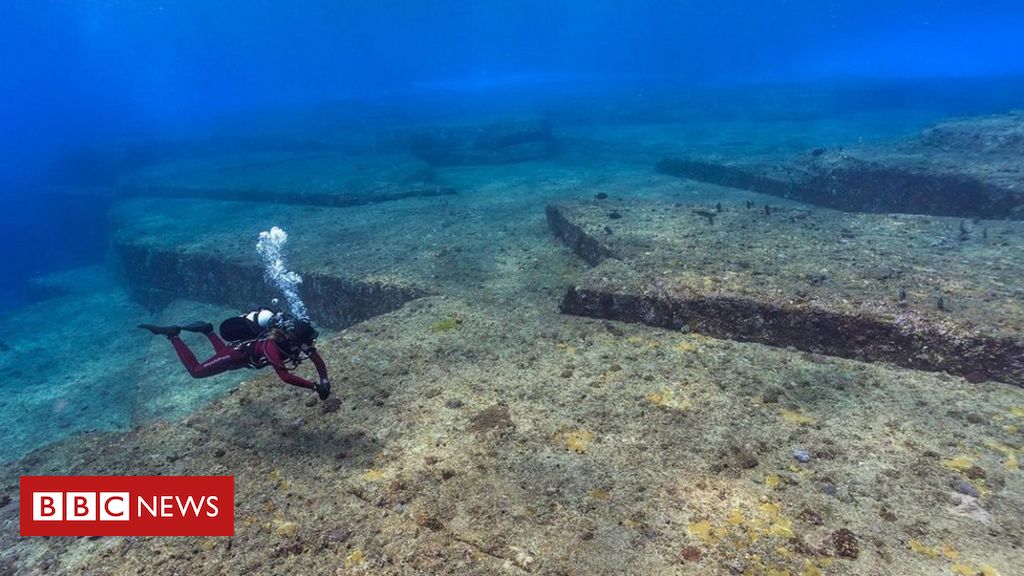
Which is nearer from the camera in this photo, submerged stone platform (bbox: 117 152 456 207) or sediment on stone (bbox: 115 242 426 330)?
sediment on stone (bbox: 115 242 426 330)

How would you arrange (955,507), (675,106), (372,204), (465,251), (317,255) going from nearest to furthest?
(955,507) → (465,251) → (317,255) → (372,204) → (675,106)

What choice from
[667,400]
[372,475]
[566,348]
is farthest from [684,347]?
[372,475]

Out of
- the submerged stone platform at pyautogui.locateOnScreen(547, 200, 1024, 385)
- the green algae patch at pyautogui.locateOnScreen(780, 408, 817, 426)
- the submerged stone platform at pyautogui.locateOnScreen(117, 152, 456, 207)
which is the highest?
the submerged stone platform at pyautogui.locateOnScreen(117, 152, 456, 207)

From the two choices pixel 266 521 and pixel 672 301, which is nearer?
pixel 266 521

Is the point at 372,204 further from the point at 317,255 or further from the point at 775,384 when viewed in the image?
the point at 775,384

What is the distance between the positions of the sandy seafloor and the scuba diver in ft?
0.91

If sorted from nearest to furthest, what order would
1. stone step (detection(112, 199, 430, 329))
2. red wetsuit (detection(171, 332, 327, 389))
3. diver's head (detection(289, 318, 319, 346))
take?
red wetsuit (detection(171, 332, 327, 389))
diver's head (detection(289, 318, 319, 346))
stone step (detection(112, 199, 430, 329))

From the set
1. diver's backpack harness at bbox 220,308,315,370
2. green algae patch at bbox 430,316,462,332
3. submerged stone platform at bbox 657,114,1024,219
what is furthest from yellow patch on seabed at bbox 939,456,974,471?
submerged stone platform at bbox 657,114,1024,219

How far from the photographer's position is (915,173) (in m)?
8.70

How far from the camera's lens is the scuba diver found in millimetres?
3629

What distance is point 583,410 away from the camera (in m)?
3.63

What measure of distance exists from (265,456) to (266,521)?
1.99 feet

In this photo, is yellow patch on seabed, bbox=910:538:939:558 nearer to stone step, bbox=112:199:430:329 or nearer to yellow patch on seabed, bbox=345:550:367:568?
yellow patch on seabed, bbox=345:550:367:568

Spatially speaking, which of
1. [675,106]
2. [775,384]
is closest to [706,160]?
[775,384]
